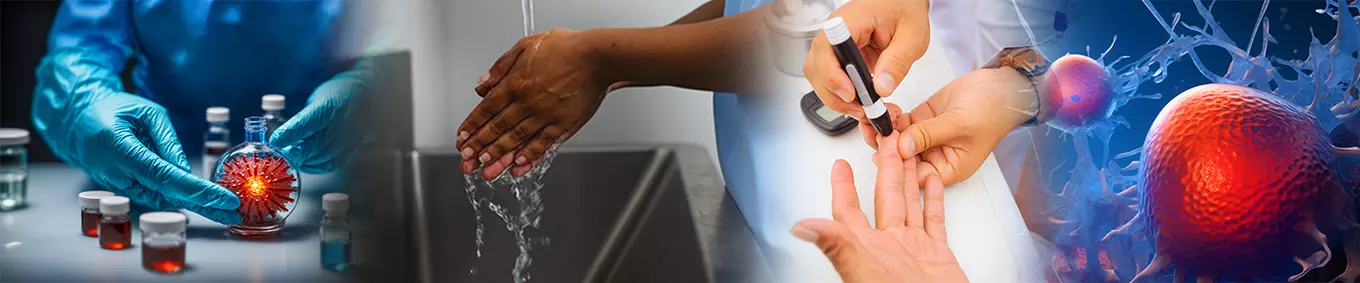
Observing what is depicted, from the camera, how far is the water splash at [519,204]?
73 centimetres

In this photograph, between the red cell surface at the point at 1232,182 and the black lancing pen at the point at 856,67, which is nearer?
the black lancing pen at the point at 856,67

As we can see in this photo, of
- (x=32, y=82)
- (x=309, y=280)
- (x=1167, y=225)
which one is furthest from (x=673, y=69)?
(x=32, y=82)

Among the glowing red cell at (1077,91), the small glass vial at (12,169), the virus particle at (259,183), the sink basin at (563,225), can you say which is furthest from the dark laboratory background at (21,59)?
the glowing red cell at (1077,91)

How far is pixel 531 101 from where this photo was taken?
0.70 metres

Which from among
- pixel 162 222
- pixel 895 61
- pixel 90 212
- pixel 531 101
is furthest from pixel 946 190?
pixel 90 212

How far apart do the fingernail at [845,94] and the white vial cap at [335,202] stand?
438mm

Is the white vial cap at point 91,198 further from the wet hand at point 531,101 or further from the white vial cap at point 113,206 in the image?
the wet hand at point 531,101

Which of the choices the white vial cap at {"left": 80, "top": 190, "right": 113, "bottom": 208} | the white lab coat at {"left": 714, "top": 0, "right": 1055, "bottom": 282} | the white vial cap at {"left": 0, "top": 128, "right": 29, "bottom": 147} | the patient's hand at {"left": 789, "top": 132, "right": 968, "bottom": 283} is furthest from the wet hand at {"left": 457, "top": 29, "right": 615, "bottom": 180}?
the white vial cap at {"left": 0, "top": 128, "right": 29, "bottom": 147}

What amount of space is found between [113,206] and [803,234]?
1.97 feet

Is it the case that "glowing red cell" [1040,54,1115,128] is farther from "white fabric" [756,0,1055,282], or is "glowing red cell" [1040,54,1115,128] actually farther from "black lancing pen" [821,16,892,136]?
"black lancing pen" [821,16,892,136]

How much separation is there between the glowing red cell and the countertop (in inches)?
26.5

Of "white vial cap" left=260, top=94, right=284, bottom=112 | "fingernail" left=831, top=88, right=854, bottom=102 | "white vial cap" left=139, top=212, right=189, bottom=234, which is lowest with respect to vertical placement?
"white vial cap" left=139, top=212, right=189, bottom=234

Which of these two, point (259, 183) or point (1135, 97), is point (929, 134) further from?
point (259, 183)

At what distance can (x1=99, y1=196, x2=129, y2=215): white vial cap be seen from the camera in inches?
30.0
